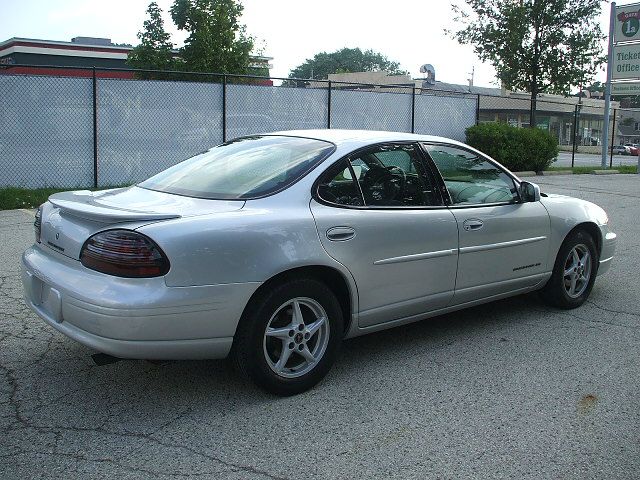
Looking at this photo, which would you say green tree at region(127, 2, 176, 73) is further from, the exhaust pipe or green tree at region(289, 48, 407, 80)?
green tree at region(289, 48, 407, 80)

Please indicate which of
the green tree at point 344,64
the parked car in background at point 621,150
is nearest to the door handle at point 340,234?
the parked car in background at point 621,150

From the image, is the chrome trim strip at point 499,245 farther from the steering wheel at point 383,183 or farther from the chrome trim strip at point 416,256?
the steering wheel at point 383,183

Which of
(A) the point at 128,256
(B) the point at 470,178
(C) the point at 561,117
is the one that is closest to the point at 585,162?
(C) the point at 561,117

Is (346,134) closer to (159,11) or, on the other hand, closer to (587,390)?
(587,390)

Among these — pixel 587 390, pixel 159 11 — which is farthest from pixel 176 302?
pixel 159 11

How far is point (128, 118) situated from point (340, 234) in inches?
455

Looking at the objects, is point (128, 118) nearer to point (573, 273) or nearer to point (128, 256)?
point (573, 273)

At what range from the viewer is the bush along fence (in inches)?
517

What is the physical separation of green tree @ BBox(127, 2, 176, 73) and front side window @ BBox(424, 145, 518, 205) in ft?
71.0

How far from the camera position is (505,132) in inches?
806

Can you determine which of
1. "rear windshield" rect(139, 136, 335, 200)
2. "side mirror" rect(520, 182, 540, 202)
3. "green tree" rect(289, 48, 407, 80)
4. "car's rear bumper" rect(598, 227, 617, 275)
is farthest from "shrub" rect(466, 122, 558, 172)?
"green tree" rect(289, 48, 407, 80)

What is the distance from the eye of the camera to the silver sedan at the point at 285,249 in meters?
3.37

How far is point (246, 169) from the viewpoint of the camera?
4.24 metres

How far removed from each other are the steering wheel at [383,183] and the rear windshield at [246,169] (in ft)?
1.04
